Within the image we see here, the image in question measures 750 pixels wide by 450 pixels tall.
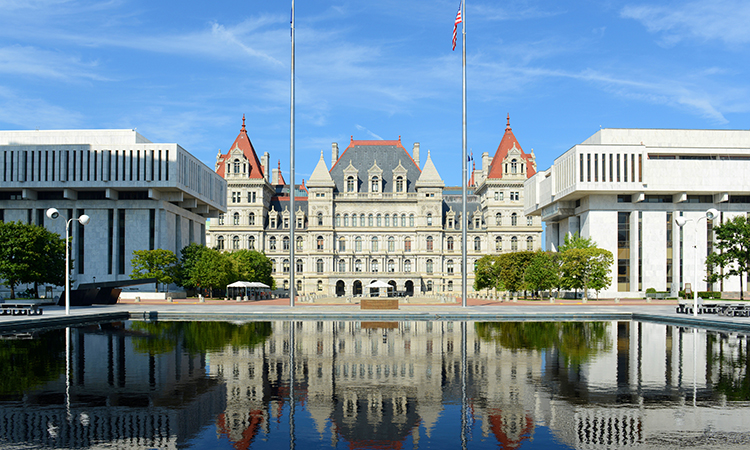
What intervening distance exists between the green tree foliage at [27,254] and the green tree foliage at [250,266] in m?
23.5

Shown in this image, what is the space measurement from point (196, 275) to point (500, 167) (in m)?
64.0

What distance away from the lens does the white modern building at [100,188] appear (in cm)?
7912

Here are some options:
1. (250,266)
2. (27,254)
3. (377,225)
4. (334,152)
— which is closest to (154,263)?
(27,254)

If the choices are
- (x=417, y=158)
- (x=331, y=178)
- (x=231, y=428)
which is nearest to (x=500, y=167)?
(x=417, y=158)

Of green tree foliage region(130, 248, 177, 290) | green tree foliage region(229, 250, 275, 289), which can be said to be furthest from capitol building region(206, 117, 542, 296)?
green tree foliage region(130, 248, 177, 290)

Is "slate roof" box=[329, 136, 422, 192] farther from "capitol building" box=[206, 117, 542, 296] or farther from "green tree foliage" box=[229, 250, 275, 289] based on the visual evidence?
"green tree foliage" box=[229, 250, 275, 289]

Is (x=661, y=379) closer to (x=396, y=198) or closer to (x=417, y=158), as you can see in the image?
(x=396, y=198)

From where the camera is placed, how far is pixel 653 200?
83812 mm

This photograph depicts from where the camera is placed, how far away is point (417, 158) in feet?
401

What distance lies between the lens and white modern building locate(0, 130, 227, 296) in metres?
79.1

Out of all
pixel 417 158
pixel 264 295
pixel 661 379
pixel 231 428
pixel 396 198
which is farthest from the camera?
pixel 417 158

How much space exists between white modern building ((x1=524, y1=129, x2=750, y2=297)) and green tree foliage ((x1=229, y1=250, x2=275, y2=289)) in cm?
4727

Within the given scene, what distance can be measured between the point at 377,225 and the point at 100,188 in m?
50.5

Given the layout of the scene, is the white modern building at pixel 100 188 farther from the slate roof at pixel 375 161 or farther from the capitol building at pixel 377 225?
the slate roof at pixel 375 161
